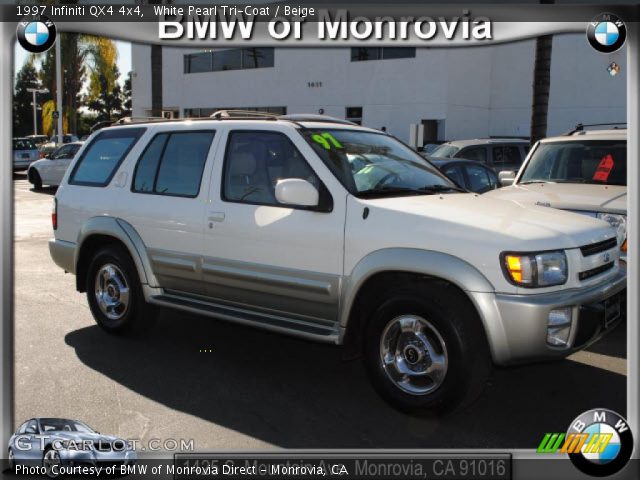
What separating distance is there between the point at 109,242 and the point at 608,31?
4399 millimetres

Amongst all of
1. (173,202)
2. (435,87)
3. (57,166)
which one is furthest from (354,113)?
(173,202)

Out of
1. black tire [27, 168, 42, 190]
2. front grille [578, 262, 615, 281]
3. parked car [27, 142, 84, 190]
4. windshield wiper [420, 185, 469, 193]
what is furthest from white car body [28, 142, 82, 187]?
front grille [578, 262, 615, 281]

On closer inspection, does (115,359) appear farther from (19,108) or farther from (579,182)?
(19,108)

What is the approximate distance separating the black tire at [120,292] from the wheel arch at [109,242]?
109mm

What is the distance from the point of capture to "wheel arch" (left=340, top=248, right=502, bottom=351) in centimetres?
379

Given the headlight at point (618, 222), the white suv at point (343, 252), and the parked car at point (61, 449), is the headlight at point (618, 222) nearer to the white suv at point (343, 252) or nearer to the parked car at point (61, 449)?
the white suv at point (343, 252)

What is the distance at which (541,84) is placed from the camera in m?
12.4

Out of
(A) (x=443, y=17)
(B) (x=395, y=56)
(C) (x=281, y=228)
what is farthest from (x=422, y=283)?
(B) (x=395, y=56)

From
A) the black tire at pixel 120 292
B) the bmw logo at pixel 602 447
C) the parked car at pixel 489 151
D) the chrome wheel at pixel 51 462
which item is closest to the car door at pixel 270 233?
the black tire at pixel 120 292

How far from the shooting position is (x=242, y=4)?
3.71 metres

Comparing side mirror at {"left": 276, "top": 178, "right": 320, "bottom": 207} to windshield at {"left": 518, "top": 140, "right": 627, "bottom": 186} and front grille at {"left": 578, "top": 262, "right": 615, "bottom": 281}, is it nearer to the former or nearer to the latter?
front grille at {"left": 578, "top": 262, "right": 615, "bottom": 281}

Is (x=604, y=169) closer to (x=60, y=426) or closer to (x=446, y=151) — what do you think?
(x=60, y=426)

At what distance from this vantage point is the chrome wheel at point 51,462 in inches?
124

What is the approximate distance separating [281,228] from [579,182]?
13.2 ft
